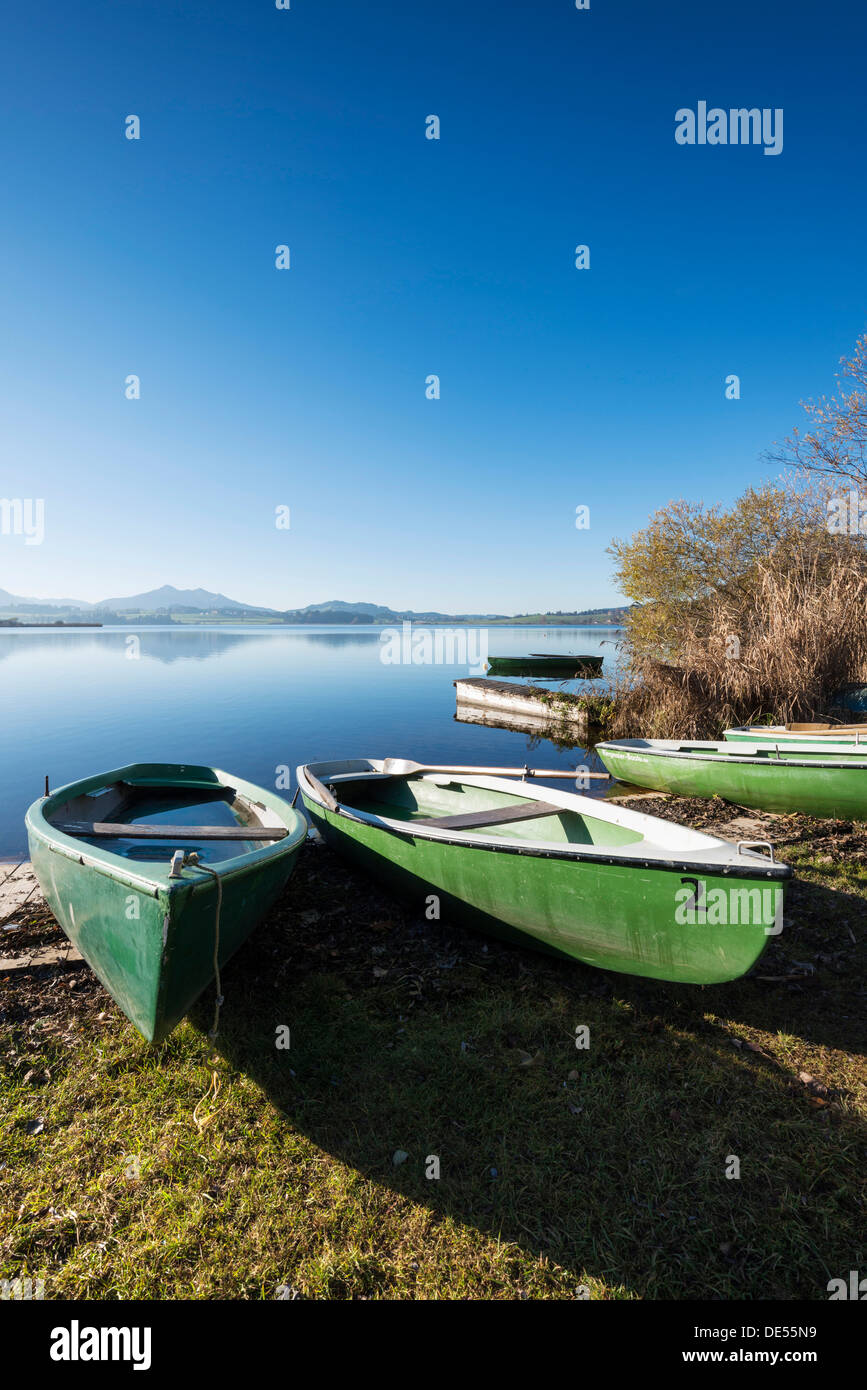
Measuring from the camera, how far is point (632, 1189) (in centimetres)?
318

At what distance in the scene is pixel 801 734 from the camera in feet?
35.8

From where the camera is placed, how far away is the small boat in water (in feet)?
33.1

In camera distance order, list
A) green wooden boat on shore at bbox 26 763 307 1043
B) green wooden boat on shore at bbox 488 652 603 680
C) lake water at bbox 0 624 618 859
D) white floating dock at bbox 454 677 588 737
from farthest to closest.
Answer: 1. green wooden boat on shore at bbox 488 652 603 680
2. white floating dock at bbox 454 677 588 737
3. lake water at bbox 0 624 618 859
4. green wooden boat on shore at bbox 26 763 307 1043

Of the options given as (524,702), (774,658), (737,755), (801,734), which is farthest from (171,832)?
(524,702)

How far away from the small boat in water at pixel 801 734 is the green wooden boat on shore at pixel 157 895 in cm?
910

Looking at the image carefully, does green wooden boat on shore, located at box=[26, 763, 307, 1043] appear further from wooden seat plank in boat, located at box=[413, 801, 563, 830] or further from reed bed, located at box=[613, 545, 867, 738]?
reed bed, located at box=[613, 545, 867, 738]

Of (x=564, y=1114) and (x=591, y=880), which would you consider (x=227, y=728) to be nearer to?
(x=591, y=880)

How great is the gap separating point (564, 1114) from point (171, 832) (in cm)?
440

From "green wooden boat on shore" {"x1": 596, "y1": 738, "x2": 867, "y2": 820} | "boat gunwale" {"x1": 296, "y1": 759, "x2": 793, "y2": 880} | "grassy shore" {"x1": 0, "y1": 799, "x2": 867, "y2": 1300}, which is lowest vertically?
"grassy shore" {"x1": 0, "y1": 799, "x2": 867, "y2": 1300}

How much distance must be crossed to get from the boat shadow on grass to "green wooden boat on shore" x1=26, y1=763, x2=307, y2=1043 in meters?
0.79

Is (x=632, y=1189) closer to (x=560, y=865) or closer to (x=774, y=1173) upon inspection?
(x=774, y=1173)

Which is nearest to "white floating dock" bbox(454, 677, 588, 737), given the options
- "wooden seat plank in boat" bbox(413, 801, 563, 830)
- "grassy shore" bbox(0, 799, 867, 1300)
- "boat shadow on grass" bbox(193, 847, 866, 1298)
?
"wooden seat plank in boat" bbox(413, 801, 563, 830)
